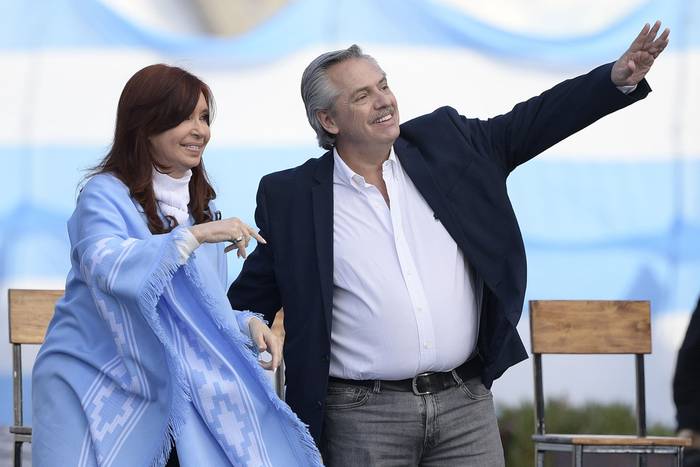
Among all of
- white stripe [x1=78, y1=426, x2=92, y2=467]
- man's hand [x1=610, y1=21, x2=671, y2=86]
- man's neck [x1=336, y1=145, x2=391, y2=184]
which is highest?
man's hand [x1=610, y1=21, x2=671, y2=86]

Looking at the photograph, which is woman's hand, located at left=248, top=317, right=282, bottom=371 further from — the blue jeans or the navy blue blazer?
the blue jeans

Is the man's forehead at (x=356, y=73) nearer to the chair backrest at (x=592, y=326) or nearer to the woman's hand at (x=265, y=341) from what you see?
the woman's hand at (x=265, y=341)

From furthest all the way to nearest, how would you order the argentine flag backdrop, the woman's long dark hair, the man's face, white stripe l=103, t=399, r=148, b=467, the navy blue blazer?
the argentine flag backdrop, the man's face, the navy blue blazer, the woman's long dark hair, white stripe l=103, t=399, r=148, b=467

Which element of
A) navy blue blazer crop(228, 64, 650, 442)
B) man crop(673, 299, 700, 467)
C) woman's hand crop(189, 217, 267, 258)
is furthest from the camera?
navy blue blazer crop(228, 64, 650, 442)

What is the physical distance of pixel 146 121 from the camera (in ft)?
9.43

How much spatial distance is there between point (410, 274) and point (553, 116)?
499mm

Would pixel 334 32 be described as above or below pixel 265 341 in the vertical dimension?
above

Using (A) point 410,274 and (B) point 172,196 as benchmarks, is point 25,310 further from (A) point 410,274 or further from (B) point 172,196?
(A) point 410,274

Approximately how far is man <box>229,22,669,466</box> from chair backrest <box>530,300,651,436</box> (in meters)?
1.49

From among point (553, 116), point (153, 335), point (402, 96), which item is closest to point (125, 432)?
point (153, 335)

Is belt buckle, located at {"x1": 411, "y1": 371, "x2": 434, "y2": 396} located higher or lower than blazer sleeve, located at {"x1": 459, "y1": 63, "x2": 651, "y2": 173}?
lower

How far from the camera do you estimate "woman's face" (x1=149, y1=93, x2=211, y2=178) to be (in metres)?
2.88

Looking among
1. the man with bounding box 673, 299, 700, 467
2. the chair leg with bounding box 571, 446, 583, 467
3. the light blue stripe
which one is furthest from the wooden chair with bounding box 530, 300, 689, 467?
the man with bounding box 673, 299, 700, 467

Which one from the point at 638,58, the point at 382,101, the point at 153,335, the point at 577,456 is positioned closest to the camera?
the point at 153,335
